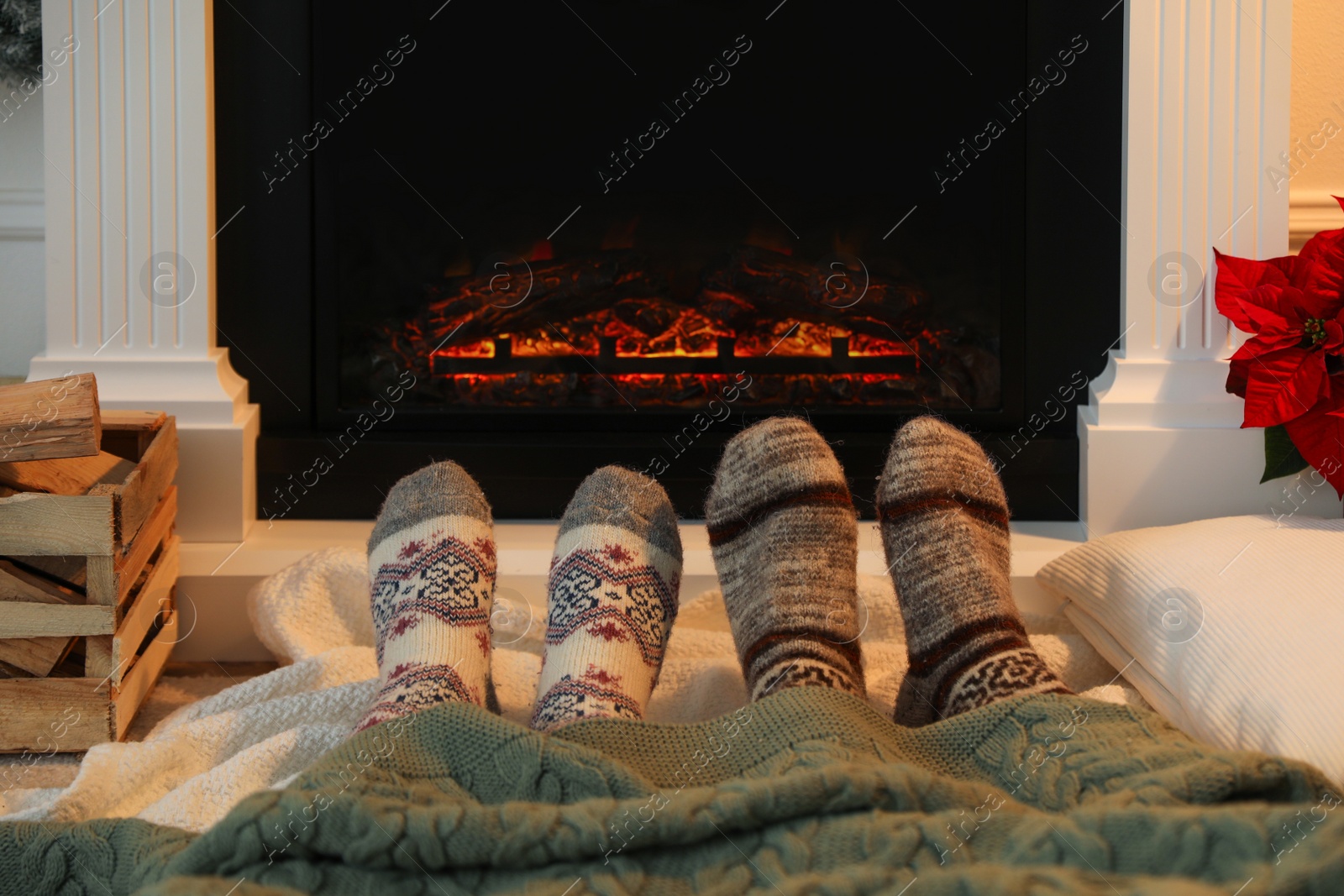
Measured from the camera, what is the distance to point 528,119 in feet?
4.25

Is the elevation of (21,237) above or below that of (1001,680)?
above

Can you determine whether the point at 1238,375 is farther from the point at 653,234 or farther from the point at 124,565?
the point at 124,565

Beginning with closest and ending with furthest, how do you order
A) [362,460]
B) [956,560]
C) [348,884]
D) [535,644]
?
[348,884], [956,560], [535,644], [362,460]

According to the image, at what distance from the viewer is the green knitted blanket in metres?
0.48

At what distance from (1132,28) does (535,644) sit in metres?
0.99

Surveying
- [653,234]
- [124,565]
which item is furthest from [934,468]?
[124,565]

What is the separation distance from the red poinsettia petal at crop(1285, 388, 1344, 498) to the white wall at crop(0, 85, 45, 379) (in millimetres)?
1621

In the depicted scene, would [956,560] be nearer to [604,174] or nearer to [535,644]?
[535,644]

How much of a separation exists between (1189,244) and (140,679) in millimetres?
1252

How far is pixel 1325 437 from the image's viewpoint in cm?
→ 108

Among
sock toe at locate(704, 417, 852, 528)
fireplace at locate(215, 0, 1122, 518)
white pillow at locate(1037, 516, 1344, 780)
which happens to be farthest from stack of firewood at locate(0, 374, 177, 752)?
white pillow at locate(1037, 516, 1344, 780)

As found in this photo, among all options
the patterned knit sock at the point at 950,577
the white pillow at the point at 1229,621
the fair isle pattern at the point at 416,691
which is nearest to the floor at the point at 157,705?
the fair isle pattern at the point at 416,691

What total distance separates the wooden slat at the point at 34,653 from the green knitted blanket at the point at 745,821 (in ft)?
1.25

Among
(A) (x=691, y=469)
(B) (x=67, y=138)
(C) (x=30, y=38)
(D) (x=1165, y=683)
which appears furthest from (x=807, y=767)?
(C) (x=30, y=38)
